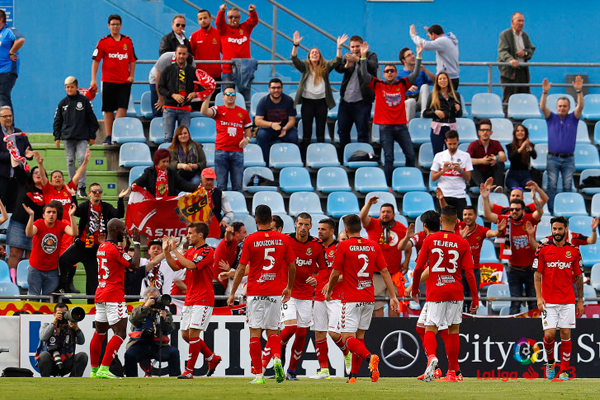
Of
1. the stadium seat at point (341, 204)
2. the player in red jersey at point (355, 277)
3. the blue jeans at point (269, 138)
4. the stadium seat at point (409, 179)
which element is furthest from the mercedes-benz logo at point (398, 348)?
the blue jeans at point (269, 138)

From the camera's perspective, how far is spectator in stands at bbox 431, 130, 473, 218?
1644 centimetres

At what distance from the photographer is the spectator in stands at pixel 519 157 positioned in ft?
57.4

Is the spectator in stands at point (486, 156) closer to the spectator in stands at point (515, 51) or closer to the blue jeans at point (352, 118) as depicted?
the blue jeans at point (352, 118)

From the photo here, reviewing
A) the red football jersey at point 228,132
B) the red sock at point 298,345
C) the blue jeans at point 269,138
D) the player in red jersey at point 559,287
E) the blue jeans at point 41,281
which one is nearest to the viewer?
the red sock at point 298,345

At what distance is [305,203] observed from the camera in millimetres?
17125

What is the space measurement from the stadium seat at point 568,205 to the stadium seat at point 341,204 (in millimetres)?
3554

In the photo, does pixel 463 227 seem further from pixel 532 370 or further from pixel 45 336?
pixel 45 336

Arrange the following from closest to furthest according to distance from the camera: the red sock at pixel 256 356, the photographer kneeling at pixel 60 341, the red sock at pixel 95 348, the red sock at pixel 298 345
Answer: the red sock at pixel 256 356 < the red sock at pixel 95 348 < the red sock at pixel 298 345 < the photographer kneeling at pixel 60 341

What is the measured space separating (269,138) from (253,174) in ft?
2.82

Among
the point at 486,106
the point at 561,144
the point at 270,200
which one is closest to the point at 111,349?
the point at 270,200

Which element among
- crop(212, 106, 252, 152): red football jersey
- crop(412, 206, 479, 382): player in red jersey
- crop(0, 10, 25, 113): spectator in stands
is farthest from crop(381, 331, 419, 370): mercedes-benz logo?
crop(0, 10, 25, 113): spectator in stands

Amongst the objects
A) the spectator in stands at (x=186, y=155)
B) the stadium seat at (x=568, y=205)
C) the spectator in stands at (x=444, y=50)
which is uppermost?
the spectator in stands at (x=444, y=50)

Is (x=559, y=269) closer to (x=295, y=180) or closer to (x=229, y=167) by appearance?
(x=295, y=180)

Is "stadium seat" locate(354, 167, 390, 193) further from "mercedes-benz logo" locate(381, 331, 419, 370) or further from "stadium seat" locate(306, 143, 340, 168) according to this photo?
"mercedes-benz logo" locate(381, 331, 419, 370)
